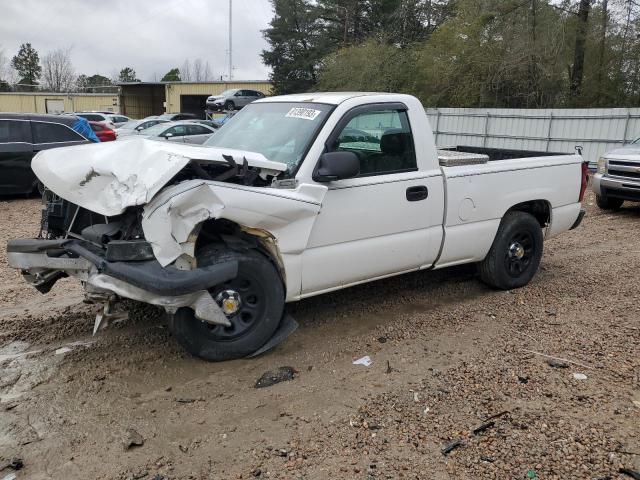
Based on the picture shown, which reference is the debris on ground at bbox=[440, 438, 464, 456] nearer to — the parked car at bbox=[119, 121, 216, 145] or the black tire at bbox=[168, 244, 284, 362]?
the black tire at bbox=[168, 244, 284, 362]

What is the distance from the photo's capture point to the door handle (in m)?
4.82

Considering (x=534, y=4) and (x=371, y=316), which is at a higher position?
(x=534, y=4)

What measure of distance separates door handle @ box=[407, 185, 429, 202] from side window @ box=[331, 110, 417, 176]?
18 cm

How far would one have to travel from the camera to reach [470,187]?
527 centimetres

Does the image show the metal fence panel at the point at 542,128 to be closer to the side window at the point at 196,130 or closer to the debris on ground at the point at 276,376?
the side window at the point at 196,130

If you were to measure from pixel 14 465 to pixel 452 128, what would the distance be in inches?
814

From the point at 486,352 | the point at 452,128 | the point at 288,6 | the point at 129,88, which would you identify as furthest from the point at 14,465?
the point at 129,88

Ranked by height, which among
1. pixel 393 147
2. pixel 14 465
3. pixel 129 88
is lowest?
pixel 14 465

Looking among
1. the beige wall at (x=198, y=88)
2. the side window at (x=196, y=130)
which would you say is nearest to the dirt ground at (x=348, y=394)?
the side window at (x=196, y=130)

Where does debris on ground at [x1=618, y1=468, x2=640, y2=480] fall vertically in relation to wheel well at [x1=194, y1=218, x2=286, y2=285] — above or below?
below

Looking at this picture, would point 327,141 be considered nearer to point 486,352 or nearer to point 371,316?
point 371,316

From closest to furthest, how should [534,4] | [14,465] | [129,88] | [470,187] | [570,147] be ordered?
[14,465] < [470,187] < [570,147] < [534,4] < [129,88]

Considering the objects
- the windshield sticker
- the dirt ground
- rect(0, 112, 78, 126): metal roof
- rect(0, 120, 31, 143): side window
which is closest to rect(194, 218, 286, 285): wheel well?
the dirt ground

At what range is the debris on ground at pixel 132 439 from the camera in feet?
10.5
